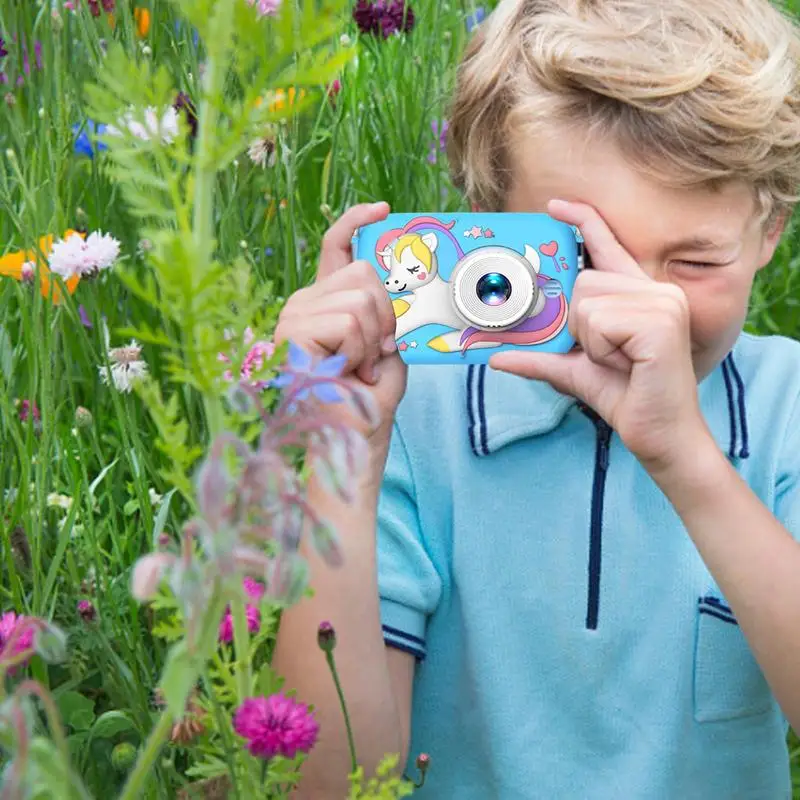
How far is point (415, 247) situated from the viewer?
0.91m

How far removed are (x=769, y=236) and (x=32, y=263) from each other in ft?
1.95

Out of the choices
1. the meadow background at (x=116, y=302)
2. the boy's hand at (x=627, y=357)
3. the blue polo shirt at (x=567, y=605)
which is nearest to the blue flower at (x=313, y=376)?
the meadow background at (x=116, y=302)

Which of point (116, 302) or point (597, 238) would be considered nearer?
point (597, 238)

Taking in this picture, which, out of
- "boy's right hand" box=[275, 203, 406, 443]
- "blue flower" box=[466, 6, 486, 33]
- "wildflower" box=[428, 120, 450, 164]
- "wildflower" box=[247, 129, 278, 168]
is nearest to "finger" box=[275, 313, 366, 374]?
"boy's right hand" box=[275, 203, 406, 443]

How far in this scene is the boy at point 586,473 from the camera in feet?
3.04

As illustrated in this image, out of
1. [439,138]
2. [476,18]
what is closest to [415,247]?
[439,138]

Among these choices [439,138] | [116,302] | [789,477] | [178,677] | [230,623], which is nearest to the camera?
[178,677]

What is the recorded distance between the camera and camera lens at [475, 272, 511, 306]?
0.90 m

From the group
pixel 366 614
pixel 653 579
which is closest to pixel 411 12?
pixel 653 579

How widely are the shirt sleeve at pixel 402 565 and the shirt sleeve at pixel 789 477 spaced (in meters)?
0.27

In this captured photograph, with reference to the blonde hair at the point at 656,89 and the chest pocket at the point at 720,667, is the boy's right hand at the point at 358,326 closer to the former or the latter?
the blonde hair at the point at 656,89

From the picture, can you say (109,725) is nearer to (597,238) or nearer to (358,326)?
(358,326)

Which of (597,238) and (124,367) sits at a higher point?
(597,238)

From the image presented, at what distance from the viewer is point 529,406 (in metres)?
1.07
